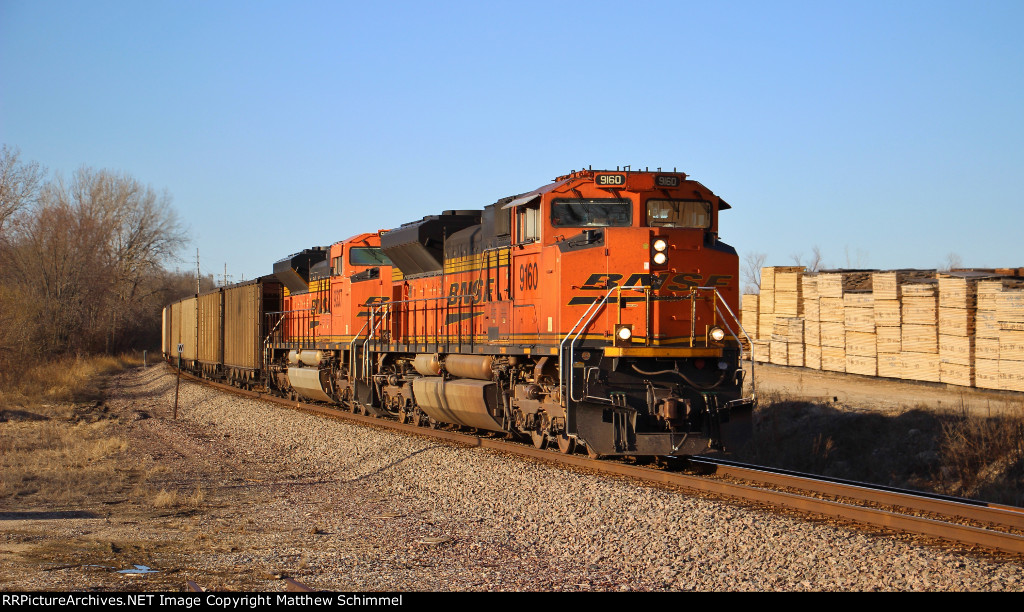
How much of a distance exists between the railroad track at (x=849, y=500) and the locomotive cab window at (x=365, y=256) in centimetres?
865

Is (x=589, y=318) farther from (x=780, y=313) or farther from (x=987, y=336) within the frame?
(x=780, y=313)

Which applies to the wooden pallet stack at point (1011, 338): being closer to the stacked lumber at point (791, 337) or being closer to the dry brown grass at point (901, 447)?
the dry brown grass at point (901, 447)

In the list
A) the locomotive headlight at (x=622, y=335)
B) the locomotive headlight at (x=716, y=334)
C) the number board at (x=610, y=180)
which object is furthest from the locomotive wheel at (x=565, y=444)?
the number board at (x=610, y=180)

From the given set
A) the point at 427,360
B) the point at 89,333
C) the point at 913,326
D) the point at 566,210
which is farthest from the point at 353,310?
the point at 89,333

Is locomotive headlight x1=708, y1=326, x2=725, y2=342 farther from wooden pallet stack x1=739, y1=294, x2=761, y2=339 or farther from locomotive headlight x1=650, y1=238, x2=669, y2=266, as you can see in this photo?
wooden pallet stack x1=739, y1=294, x2=761, y2=339

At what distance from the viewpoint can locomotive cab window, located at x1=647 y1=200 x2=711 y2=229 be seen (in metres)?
11.7

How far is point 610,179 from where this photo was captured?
1166 centimetres

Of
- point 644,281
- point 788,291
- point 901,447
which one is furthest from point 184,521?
point 788,291

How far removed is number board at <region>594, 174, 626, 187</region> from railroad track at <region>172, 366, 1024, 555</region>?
12.4 feet

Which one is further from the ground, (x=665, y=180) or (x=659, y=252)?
(x=665, y=180)

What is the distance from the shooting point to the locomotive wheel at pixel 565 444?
40.0ft

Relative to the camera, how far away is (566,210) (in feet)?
38.7

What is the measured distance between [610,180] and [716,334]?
252 cm
